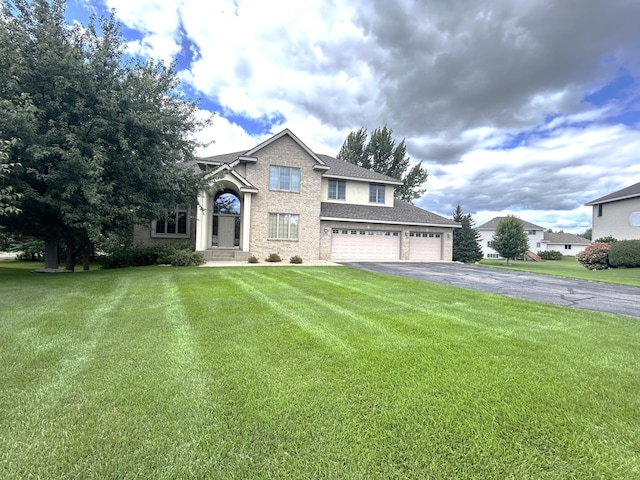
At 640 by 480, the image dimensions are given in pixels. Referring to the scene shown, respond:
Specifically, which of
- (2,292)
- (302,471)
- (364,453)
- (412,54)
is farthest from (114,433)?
(412,54)

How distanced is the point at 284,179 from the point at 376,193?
26.3ft

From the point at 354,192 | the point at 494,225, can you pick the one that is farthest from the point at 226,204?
the point at 494,225

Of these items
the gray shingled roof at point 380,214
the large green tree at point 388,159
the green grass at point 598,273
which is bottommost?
the green grass at point 598,273

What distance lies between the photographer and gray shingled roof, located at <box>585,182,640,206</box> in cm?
2490

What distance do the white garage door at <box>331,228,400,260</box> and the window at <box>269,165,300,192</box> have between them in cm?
409

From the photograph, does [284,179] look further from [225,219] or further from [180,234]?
[180,234]

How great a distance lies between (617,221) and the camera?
26203 mm

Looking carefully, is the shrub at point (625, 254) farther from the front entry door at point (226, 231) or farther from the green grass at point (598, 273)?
the front entry door at point (226, 231)

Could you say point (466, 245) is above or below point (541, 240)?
below

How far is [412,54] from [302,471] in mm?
19594

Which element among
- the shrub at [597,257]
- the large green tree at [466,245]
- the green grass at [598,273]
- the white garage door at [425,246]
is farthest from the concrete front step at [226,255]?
the shrub at [597,257]

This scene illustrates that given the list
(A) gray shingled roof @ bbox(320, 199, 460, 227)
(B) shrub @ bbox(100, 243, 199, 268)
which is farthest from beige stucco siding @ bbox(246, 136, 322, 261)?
(B) shrub @ bbox(100, 243, 199, 268)

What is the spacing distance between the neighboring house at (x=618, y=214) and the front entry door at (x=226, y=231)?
3231cm

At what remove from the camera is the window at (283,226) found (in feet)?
60.4
